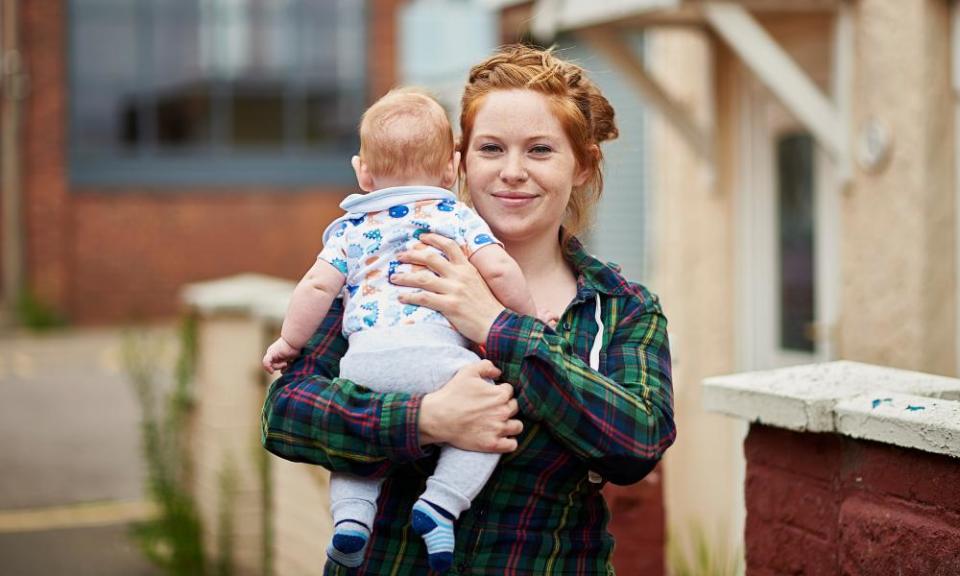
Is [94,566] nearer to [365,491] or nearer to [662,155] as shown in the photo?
[662,155]

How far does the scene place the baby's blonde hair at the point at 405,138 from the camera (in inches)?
92.3

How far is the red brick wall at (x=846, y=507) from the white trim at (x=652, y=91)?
13.8 feet

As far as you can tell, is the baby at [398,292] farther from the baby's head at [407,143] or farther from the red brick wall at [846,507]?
the red brick wall at [846,507]

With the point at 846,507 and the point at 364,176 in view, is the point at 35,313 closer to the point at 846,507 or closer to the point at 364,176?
the point at 364,176

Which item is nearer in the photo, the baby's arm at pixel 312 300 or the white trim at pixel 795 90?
the baby's arm at pixel 312 300

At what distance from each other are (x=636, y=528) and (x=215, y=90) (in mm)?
16914

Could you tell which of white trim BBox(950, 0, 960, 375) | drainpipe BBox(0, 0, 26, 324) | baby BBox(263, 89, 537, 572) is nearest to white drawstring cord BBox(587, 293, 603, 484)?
baby BBox(263, 89, 537, 572)

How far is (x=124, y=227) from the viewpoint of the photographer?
1880 centimetres

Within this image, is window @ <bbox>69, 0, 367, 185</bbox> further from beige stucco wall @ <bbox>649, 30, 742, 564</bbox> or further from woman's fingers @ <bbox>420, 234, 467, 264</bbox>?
woman's fingers @ <bbox>420, 234, 467, 264</bbox>

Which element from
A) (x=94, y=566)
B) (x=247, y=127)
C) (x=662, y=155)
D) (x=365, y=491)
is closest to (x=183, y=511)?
(x=94, y=566)

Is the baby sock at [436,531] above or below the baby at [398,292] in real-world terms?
below

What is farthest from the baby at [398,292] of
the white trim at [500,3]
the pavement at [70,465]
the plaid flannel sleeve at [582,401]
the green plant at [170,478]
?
the white trim at [500,3]

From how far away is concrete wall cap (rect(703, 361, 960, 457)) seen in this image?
2.39 metres

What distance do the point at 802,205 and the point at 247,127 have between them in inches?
556
